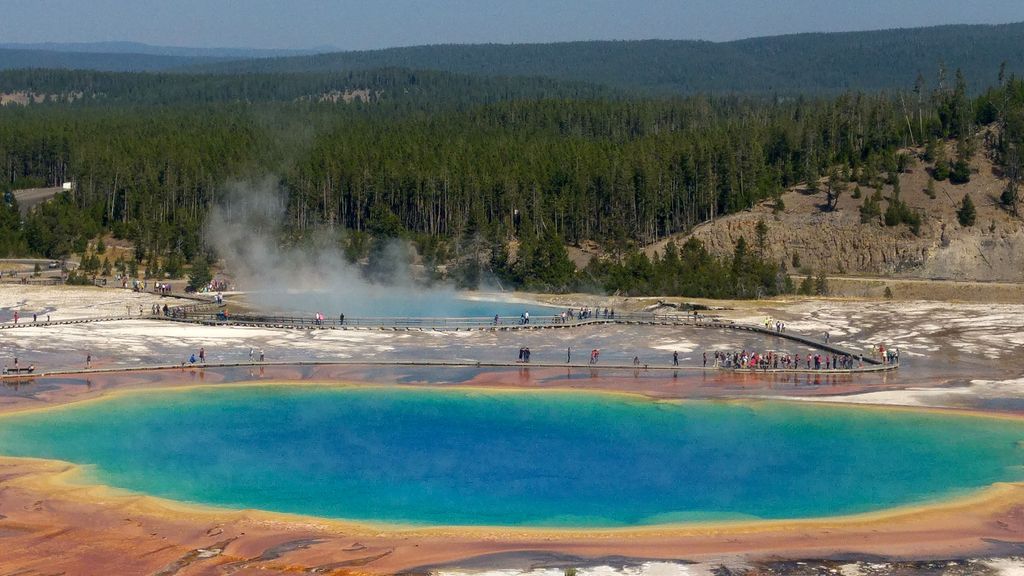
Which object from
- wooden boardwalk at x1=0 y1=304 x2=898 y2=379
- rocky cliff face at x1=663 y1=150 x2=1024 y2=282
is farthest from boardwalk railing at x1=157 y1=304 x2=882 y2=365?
rocky cliff face at x1=663 y1=150 x2=1024 y2=282

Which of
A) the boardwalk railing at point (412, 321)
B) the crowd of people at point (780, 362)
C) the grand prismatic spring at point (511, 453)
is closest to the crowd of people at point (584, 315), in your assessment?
the boardwalk railing at point (412, 321)

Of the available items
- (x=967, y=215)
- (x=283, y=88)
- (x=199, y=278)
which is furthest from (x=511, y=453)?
(x=283, y=88)

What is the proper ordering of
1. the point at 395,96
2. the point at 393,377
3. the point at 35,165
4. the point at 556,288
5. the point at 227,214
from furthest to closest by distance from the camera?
the point at 395,96, the point at 35,165, the point at 227,214, the point at 556,288, the point at 393,377

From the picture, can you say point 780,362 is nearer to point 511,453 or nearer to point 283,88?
point 511,453

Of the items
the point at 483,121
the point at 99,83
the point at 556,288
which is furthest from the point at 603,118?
the point at 99,83

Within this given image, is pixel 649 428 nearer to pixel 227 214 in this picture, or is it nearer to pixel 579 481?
pixel 579 481

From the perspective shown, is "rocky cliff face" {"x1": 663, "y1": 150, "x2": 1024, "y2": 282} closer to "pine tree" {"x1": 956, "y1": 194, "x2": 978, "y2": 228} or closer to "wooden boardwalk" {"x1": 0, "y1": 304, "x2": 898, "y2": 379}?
"pine tree" {"x1": 956, "y1": 194, "x2": 978, "y2": 228}
